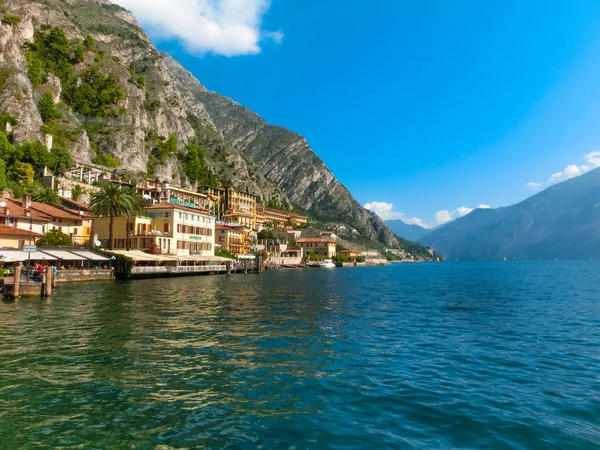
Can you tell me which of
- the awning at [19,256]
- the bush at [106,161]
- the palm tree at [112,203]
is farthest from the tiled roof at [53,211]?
the bush at [106,161]

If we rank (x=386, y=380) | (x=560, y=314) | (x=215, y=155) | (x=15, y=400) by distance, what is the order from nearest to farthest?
(x=15, y=400), (x=386, y=380), (x=560, y=314), (x=215, y=155)

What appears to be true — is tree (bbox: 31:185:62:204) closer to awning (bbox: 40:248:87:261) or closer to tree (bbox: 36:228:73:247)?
tree (bbox: 36:228:73:247)

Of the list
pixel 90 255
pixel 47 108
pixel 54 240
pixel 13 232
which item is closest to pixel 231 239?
pixel 47 108

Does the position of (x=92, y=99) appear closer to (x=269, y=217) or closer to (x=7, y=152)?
(x=7, y=152)

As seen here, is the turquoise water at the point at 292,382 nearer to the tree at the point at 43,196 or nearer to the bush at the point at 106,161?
the tree at the point at 43,196

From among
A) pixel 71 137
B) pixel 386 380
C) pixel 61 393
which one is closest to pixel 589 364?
pixel 386 380

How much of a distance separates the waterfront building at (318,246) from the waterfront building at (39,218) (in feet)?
369

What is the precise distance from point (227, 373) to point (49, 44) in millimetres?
159077

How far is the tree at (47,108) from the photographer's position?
10978 cm

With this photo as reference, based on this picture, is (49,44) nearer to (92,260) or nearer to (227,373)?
(92,260)

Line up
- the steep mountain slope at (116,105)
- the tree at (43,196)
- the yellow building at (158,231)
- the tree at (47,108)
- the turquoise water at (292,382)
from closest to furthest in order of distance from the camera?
the turquoise water at (292,382), the yellow building at (158,231), the tree at (43,196), the steep mountain slope at (116,105), the tree at (47,108)

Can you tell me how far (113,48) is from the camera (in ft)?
592

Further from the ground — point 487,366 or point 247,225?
point 247,225

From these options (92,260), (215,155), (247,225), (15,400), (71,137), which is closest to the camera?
(15,400)
